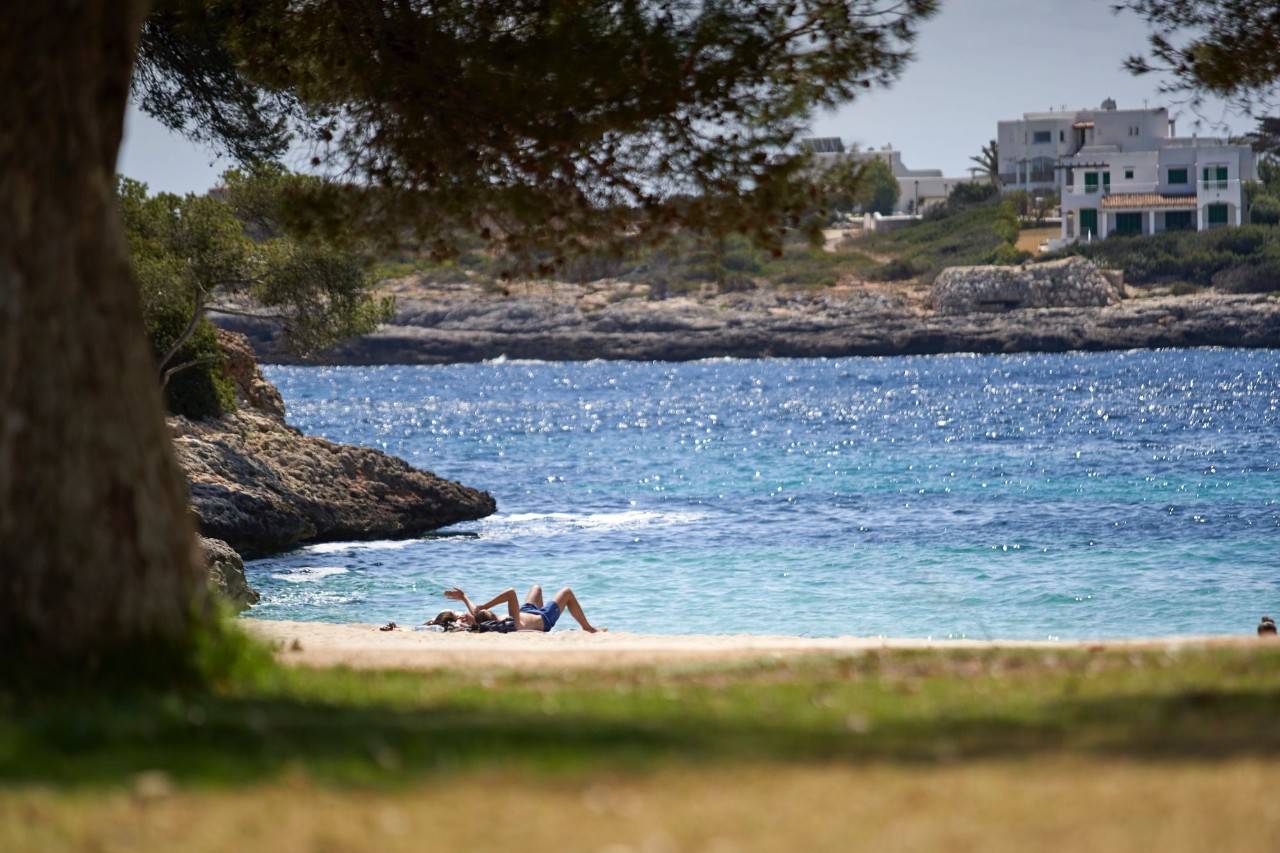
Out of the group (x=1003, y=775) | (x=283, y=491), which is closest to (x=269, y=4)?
(x=1003, y=775)

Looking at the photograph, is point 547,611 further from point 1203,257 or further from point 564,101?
point 1203,257

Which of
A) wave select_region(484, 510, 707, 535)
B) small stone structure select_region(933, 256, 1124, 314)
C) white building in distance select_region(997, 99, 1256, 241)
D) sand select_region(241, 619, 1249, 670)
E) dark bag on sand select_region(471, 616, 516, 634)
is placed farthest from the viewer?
white building in distance select_region(997, 99, 1256, 241)

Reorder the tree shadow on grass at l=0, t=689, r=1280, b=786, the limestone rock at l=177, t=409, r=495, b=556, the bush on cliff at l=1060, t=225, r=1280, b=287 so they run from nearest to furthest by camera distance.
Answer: the tree shadow on grass at l=0, t=689, r=1280, b=786
the limestone rock at l=177, t=409, r=495, b=556
the bush on cliff at l=1060, t=225, r=1280, b=287

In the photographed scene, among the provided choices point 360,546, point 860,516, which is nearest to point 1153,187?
point 860,516

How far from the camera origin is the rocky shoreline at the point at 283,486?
25047mm

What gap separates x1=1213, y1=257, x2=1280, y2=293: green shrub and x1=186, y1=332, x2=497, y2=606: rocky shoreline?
266 feet

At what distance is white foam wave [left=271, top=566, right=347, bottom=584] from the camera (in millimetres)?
23531

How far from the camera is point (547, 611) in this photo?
62.1ft

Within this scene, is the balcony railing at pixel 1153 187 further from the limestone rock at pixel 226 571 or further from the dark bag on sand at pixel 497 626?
the dark bag on sand at pixel 497 626

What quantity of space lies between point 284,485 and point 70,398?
20706mm

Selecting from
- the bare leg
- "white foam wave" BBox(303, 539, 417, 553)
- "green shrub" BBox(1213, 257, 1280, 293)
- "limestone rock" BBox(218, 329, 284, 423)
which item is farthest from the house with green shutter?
the bare leg

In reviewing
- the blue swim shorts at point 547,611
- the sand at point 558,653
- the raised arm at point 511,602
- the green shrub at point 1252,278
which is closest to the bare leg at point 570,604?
the blue swim shorts at point 547,611

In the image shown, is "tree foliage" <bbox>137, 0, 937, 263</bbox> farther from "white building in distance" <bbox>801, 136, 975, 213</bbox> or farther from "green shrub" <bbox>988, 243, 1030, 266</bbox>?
"white building in distance" <bbox>801, 136, 975, 213</bbox>

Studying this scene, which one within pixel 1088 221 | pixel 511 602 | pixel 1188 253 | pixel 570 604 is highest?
pixel 1088 221
